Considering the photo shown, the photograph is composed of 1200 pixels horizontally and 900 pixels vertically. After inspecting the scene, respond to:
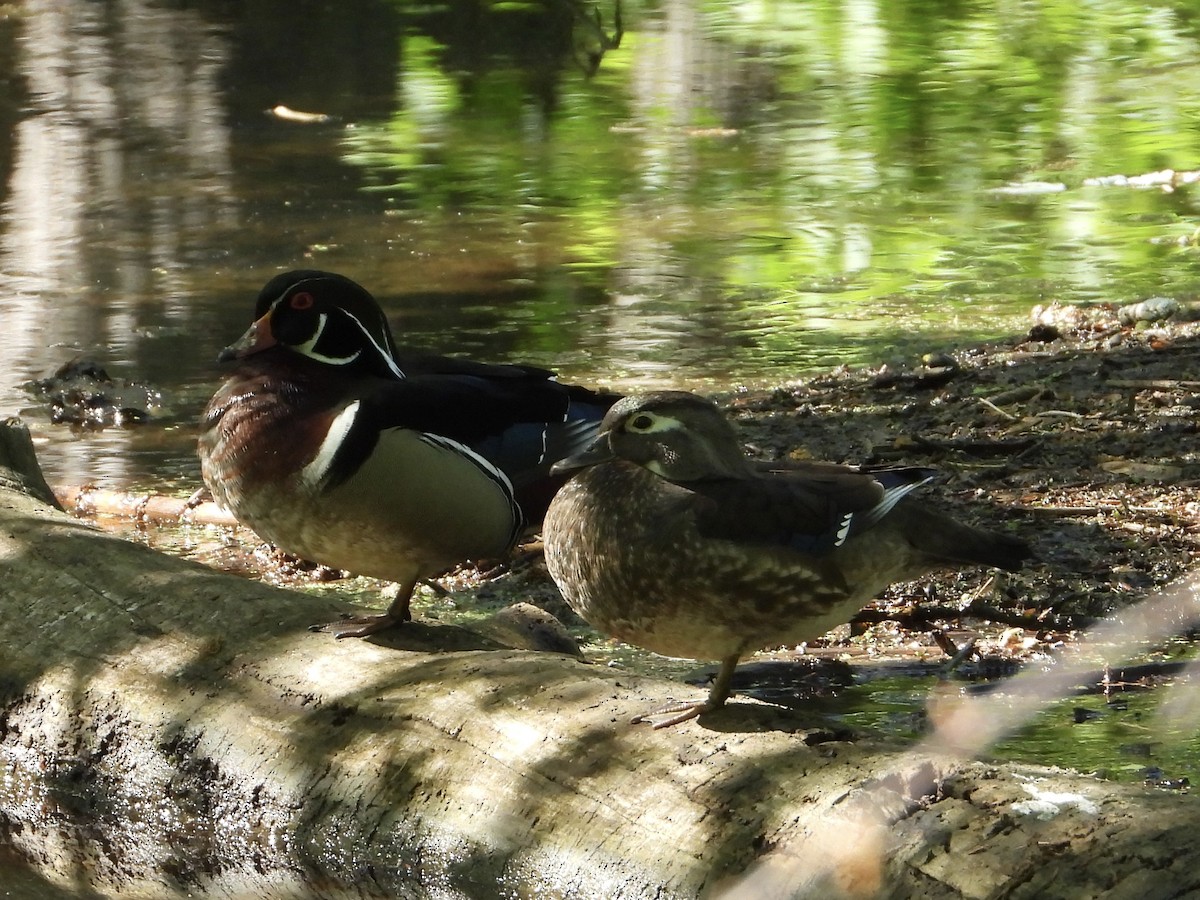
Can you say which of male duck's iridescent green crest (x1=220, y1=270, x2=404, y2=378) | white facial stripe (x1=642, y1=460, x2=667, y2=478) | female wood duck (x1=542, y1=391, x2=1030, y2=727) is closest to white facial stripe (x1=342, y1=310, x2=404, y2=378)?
male duck's iridescent green crest (x1=220, y1=270, x2=404, y2=378)

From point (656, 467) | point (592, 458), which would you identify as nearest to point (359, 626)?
point (592, 458)

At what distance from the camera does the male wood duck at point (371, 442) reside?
13.9 feet

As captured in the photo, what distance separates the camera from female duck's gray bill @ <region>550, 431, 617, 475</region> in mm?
3863

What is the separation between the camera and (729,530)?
3.63 meters

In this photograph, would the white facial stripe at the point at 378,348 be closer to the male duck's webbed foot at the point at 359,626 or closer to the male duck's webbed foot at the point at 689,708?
the male duck's webbed foot at the point at 359,626

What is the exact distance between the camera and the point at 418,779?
3648 millimetres

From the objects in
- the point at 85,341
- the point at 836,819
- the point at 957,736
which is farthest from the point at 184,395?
the point at 957,736

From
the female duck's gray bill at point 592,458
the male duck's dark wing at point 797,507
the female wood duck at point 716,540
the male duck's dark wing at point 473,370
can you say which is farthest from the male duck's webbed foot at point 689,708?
the male duck's dark wing at point 473,370

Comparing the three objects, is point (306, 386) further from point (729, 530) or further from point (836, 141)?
point (836, 141)

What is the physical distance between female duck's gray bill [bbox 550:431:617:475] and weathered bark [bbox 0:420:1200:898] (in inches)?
15.1

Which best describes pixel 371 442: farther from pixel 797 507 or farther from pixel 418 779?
pixel 797 507

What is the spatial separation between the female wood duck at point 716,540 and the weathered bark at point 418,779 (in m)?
0.15

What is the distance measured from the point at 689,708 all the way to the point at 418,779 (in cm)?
56

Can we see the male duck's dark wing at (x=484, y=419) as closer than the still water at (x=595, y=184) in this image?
Yes
